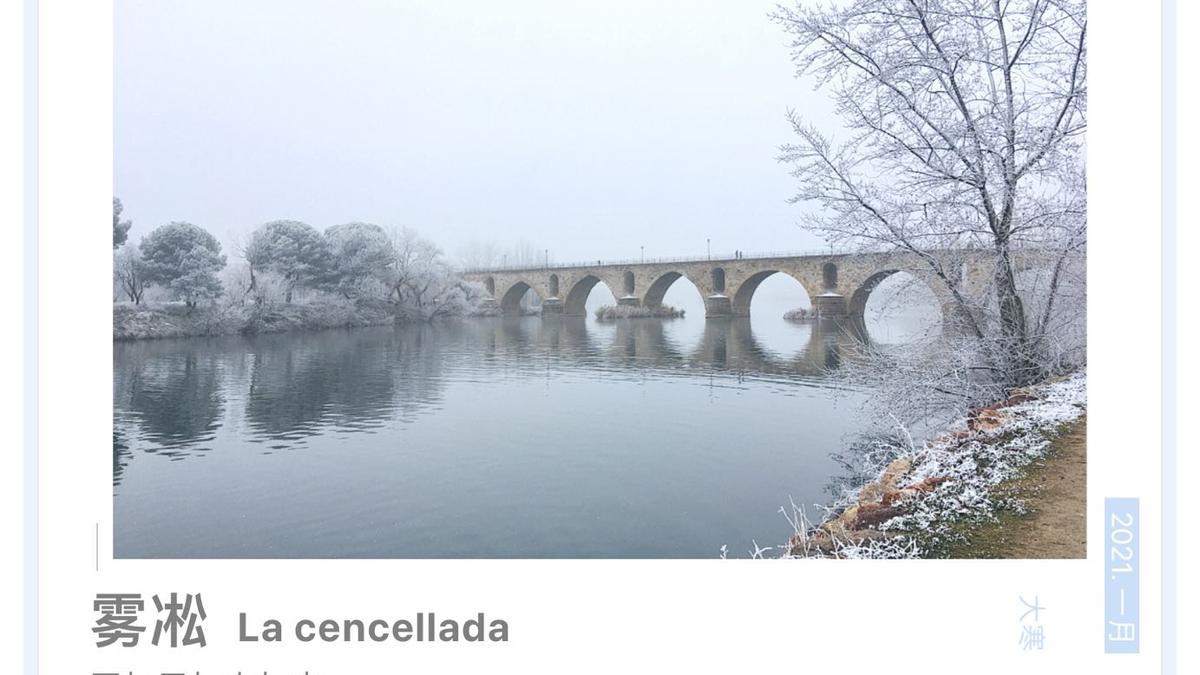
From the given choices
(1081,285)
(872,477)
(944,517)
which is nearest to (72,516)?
(944,517)

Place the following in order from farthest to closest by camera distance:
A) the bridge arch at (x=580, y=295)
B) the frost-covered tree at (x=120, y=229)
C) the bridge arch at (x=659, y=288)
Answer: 1. the bridge arch at (x=580, y=295)
2. the bridge arch at (x=659, y=288)
3. the frost-covered tree at (x=120, y=229)

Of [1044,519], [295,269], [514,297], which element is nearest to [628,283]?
[514,297]

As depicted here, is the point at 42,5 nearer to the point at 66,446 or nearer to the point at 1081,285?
the point at 66,446

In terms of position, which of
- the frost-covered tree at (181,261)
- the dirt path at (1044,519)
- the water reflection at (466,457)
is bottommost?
the water reflection at (466,457)

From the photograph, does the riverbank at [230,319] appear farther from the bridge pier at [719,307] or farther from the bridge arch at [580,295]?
the bridge pier at [719,307]

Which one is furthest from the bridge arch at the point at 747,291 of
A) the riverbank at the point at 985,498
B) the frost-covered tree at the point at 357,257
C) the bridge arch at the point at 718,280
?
the riverbank at the point at 985,498

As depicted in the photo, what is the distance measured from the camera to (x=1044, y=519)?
3.62 meters

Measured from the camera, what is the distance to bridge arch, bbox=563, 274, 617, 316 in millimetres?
49531

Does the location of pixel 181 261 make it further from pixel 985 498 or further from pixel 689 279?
pixel 689 279

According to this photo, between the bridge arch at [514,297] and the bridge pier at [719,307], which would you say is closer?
the bridge pier at [719,307]

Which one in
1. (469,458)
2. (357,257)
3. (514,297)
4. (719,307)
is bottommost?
(469,458)

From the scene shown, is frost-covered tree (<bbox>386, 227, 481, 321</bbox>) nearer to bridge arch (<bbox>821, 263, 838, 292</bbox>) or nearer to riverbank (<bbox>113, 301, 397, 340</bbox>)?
riverbank (<bbox>113, 301, 397, 340</bbox>)

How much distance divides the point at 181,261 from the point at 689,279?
29169mm

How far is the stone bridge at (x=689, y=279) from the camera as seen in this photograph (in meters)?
36.2
